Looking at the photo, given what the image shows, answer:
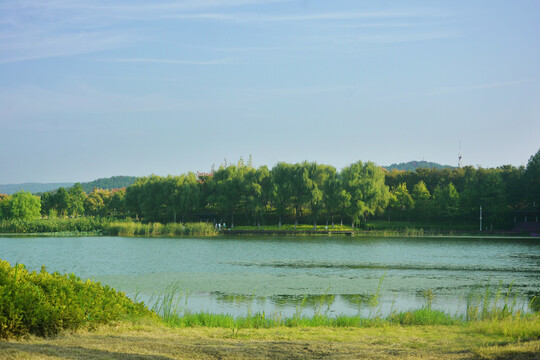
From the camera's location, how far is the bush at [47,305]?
8312 millimetres

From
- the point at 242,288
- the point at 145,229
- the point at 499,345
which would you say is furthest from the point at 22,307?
the point at 145,229

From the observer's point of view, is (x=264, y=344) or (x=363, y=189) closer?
(x=264, y=344)

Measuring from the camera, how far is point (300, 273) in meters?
26.2

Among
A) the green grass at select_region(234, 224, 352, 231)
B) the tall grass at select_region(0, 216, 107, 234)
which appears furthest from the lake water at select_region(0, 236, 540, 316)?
the green grass at select_region(234, 224, 352, 231)

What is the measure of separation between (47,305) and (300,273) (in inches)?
727

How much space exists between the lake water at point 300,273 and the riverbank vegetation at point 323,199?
2907 centimetres

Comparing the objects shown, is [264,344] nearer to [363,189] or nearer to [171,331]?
[171,331]

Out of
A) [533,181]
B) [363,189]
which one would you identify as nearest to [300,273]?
[363,189]

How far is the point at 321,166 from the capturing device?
245 feet

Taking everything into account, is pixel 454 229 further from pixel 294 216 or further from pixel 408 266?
pixel 408 266

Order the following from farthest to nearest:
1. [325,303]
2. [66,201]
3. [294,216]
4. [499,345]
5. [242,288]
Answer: [66,201] < [294,216] < [242,288] < [325,303] < [499,345]

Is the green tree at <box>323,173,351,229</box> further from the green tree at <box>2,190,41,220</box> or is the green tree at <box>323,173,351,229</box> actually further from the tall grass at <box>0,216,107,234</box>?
the green tree at <box>2,190,41,220</box>

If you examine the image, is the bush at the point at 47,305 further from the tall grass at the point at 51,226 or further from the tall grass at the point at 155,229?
the tall grass at the point at 51,226

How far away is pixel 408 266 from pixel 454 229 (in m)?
46.5
